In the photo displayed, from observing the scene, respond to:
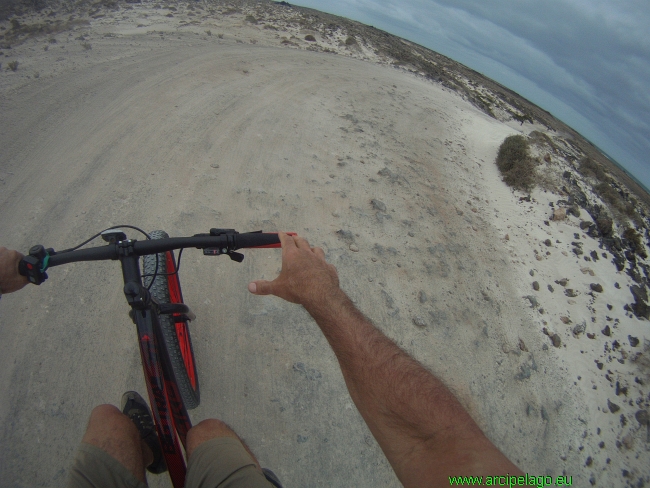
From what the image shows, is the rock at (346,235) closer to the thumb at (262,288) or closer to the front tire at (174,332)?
the front tire at (174,332)

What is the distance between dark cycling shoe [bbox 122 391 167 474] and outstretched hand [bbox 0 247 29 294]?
3.29 feet

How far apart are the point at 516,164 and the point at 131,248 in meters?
9.57

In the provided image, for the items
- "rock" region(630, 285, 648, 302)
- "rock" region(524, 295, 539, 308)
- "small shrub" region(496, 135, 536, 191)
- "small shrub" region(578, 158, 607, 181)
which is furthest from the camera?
"small shrub" region(578, 158, 607, 181)

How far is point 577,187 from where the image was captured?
925cm

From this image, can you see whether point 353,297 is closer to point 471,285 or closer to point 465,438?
point 471,285

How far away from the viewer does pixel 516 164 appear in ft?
28.9

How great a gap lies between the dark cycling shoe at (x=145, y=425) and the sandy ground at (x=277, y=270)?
833mm

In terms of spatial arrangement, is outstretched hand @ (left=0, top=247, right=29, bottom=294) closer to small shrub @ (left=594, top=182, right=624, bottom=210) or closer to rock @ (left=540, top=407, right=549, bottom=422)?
rock @ (left=540, top=407, right=549, bottom=422)

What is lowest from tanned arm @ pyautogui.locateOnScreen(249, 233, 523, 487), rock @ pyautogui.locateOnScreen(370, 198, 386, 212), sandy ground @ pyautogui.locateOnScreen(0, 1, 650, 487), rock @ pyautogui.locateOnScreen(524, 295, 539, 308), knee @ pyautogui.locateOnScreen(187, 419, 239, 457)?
sandy ground @ pyautogui.locateOnScreen(0, 1, 650, 487)

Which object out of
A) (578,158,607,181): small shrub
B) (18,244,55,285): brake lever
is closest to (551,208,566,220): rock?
(578,158,607,181): small shrub

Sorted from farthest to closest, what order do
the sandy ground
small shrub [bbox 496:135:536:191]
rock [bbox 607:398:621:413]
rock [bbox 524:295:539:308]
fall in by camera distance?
1. small shrub [bbox 496:135:536:191]
2. rock [bbox 524:295:539:308]
3. rock [bbox 607:398:621:413]
4. the sandy ground

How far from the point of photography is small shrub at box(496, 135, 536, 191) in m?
8.40

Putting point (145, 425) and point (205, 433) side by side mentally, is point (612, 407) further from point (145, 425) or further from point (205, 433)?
point (145, 425)

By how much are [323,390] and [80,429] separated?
83.6 inches
